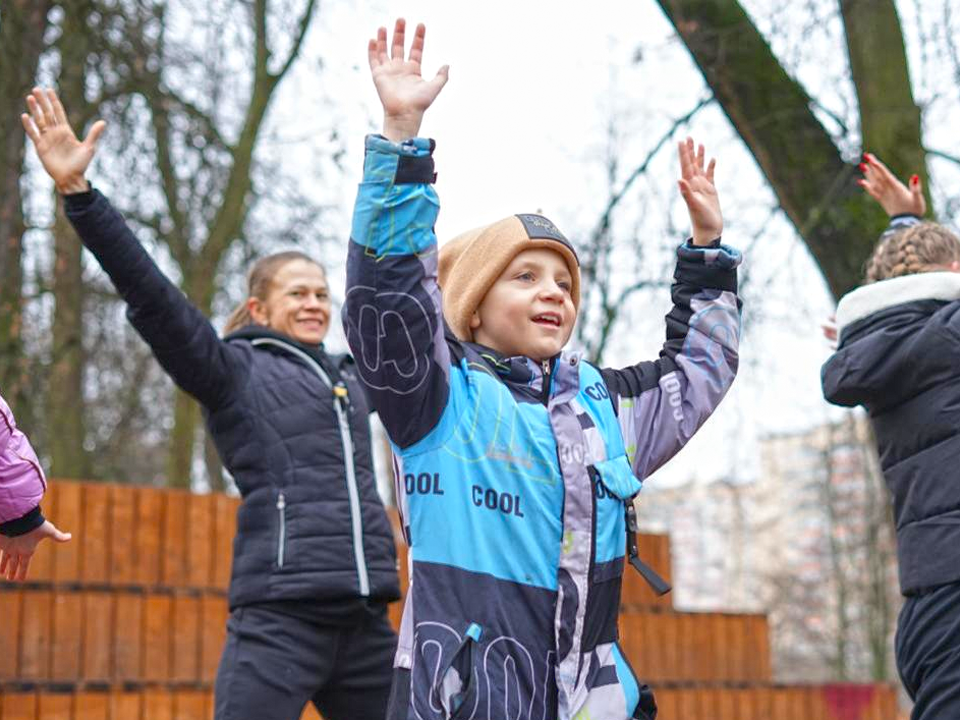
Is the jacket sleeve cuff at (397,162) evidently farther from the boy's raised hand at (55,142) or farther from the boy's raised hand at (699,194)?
the boy's raised hand at (55,142)

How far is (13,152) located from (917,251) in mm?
5342

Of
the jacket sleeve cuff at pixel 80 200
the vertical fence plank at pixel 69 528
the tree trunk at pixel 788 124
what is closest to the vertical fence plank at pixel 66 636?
the vertical fence plank at pixel 69 528

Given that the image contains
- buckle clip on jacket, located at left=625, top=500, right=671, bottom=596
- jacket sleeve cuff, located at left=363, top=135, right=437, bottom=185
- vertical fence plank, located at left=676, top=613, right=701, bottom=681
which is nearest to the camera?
jacket sleeve cuff, located at left=363, top=135, right=437, bottom=185

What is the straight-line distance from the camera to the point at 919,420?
3787 millimetres

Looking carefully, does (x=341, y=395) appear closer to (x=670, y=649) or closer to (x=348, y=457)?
(x=348, y=457)

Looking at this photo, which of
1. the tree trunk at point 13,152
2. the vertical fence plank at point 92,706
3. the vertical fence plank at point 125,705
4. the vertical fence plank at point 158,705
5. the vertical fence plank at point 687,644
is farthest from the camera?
the vertical fence plank at point 687,644

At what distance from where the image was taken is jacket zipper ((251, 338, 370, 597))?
3977 millimetres

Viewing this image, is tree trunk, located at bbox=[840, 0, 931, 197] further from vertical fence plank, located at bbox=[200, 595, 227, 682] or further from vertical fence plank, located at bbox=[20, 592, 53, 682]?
vertical fence plank, located at bbox=[20, 592, 53, 682]

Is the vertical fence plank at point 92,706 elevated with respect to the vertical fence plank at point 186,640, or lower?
lower

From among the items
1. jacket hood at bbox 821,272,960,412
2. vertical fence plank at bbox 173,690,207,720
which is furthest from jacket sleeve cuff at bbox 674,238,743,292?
vertical fence plank at bbox 173,690,207,720

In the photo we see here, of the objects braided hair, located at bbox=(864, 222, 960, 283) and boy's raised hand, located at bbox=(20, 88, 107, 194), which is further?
braided hair, located at bbox=(864, 222, 960, 283)

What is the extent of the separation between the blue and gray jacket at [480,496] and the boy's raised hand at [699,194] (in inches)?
22.5

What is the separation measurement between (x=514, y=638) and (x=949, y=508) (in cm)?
162

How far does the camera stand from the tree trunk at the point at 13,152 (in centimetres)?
755
